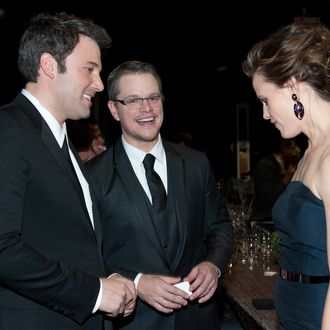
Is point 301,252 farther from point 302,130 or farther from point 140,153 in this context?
point 140,153

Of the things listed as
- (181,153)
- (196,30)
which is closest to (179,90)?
(196,30)

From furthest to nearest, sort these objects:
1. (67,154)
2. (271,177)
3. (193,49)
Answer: (193,49)
(271,177)
(67,154)

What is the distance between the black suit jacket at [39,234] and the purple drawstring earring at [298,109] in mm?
778

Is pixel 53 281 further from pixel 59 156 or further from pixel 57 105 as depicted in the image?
pixel 57 105

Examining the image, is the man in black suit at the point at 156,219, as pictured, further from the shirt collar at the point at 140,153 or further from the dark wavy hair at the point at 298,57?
the dark wavy hair at the point at 298,57

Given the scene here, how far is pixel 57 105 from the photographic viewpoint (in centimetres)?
205

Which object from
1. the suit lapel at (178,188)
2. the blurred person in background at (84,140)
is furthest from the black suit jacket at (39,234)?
the blurred person in background at (84,140)

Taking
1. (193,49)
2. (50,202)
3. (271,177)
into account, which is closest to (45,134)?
(50,202)

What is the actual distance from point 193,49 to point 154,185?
8.37 m

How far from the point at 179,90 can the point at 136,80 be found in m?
10.4

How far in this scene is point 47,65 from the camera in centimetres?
203

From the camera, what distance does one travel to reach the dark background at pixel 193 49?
748 centimetres

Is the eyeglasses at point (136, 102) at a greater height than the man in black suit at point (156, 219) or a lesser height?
greater

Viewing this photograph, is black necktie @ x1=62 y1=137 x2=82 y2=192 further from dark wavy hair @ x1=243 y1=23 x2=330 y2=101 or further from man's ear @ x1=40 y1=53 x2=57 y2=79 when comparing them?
dark wavy hair @ x1=243 y1=23 x2=330 y2=101
